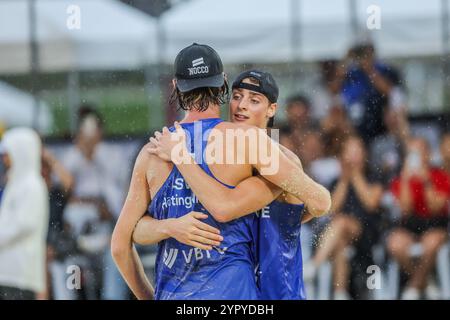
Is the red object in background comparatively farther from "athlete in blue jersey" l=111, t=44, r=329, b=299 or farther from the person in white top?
"athlete in blue jersey" l=111, t=44, r=329, b=299

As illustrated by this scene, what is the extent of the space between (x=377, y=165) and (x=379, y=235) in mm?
502

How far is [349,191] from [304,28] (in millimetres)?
1450

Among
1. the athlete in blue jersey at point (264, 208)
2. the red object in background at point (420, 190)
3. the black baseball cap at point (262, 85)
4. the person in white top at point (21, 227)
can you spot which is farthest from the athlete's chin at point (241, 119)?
the red object in background at point (420, 190)

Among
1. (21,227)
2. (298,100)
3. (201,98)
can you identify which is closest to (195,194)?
(201,98)

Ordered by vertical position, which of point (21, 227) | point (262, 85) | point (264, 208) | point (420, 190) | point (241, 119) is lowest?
point (21, 227)

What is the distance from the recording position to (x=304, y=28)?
7.55m

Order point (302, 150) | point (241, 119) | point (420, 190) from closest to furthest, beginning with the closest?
point (241, 119), point (302, 150), point (420, 190)

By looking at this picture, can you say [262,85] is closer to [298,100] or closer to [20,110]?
[298,100]

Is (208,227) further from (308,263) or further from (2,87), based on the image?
(2,87)

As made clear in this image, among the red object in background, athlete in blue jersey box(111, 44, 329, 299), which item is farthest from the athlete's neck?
the red object in background

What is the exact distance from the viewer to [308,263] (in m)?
6.77

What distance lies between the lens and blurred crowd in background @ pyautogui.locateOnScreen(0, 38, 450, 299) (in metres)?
6.80

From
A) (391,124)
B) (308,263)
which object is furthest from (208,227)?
A: (391,124)
